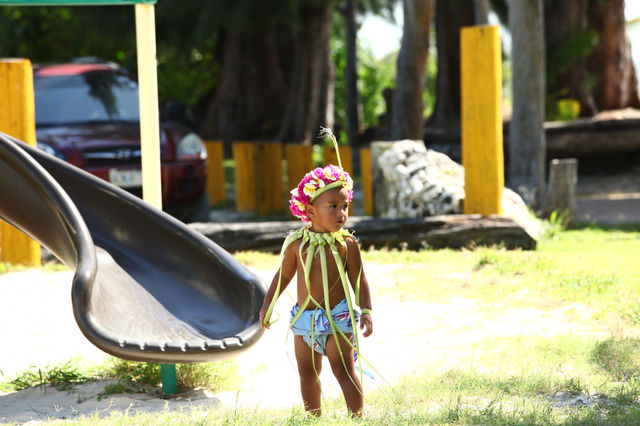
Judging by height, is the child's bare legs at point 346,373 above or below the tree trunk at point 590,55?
below

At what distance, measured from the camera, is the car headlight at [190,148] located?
969 cm

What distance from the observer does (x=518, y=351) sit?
502 cm

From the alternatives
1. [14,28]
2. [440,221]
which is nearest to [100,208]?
[440,221]

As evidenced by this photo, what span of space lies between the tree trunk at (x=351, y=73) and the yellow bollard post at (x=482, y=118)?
10.4m

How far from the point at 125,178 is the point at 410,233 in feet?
9.79

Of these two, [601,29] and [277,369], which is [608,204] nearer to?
[601,29]

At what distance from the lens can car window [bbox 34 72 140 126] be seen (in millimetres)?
9914

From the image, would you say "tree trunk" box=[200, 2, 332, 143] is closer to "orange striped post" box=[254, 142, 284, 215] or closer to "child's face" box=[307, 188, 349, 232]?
"orange striped post" box=[254, 142, 284, 215]

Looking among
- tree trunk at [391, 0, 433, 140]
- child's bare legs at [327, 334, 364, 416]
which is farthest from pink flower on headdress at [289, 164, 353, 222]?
tree trunk at [391, 0, 433, 140]

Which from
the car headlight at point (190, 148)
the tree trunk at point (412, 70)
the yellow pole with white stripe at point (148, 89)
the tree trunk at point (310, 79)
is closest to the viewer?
the yellow pole with white stripe at point (148, 89)

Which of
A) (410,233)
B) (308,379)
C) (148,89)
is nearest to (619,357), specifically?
(308,379)

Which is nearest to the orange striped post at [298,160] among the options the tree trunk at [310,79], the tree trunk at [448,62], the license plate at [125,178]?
the license plate at [125,178]

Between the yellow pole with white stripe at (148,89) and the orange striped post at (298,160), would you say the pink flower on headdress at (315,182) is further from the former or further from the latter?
the orange striped post at (298,160)

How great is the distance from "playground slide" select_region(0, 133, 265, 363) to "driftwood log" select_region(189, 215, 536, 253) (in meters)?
3.24
